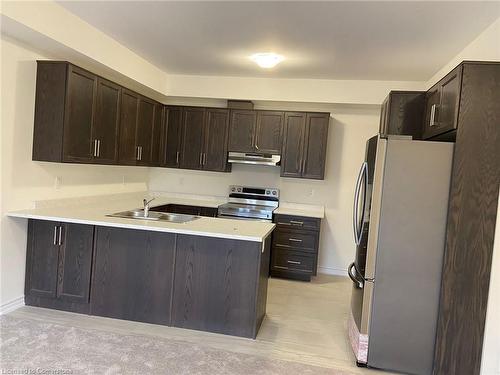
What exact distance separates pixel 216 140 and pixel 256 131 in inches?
23.1

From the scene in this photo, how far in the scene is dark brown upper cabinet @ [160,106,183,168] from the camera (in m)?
5.36

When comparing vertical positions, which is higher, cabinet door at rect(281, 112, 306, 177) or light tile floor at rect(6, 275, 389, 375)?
cabinet door at rect(281, 112, 306, 177)

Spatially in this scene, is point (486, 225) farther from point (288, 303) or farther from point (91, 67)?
point (91, 67)

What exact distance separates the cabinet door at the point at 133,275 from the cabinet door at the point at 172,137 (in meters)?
2.23

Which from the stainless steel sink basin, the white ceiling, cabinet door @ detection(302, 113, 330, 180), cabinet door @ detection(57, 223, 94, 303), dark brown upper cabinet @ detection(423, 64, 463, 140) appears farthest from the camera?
cabinet door @ detection(302, 113, 330, 180)

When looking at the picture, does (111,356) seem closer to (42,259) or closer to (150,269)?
(150,269)

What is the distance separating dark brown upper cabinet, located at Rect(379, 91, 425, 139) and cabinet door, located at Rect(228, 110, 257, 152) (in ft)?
6.52

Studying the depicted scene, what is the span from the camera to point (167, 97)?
5508 mm

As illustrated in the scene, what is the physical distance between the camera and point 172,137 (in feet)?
17.6

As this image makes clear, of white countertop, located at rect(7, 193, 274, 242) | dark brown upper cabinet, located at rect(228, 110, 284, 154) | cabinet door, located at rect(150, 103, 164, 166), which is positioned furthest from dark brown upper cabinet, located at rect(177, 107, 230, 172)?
white countertop, located at rect(7, 193, 274, 242)

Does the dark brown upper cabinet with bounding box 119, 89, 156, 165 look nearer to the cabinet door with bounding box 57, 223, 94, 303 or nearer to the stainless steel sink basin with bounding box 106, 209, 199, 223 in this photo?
the stainless steel sink basin with bounding box 106, 209, 199, 223

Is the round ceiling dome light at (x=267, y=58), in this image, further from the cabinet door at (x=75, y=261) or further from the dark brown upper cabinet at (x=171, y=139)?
the cabinet door at (x=75, y=261)

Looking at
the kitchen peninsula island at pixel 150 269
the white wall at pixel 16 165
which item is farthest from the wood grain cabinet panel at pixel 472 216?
the white wall at pixel 16 165

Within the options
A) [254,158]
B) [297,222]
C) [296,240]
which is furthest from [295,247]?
[254,158]
